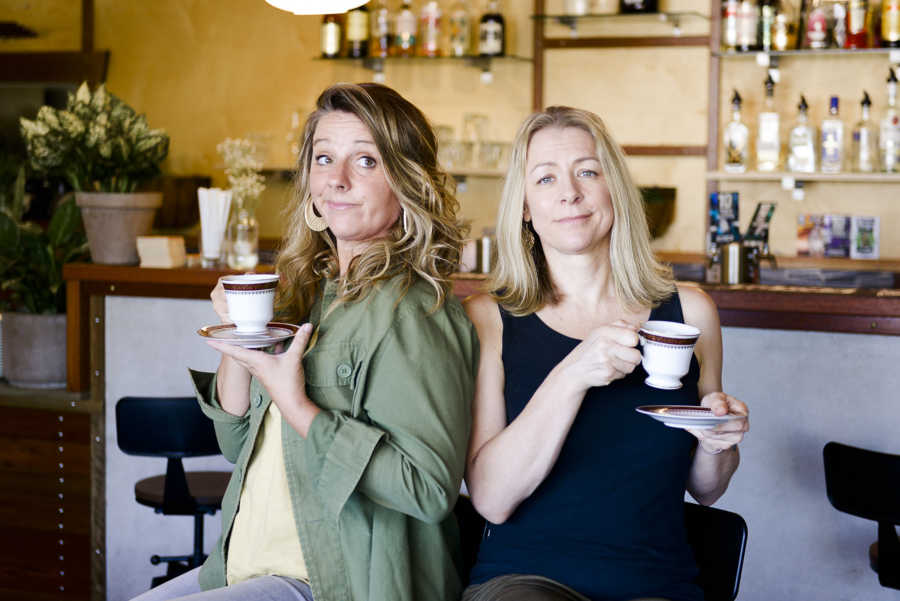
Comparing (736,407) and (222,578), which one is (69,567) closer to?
(222,578)

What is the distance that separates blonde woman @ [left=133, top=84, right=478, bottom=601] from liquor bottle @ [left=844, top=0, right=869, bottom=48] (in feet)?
10.8

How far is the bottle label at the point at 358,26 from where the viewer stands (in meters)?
5.15

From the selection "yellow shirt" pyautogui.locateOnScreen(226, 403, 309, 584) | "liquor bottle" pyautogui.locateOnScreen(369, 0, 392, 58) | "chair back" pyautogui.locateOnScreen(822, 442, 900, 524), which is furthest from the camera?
"liquor bottle" pyautogui.locateOnScreen(369, 0, 392, 58)

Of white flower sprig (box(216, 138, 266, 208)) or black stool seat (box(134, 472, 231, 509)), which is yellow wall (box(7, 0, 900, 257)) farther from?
black stool seat (box(134, 472, 231, 509))

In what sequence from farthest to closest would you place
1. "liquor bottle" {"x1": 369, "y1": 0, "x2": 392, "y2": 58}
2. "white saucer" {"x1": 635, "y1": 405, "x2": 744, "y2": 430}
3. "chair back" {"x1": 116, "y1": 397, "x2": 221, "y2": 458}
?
"liquor bottle" {"x1": 369, "y1": 0, "x2": 392, "y2": 58} → "chair back" {"x1": 116, "y1": 397, "x2": 221, "y2": 458} → "white saucer" {"x1": 635, "y1": 405, "x2": 744, "y2": 430}

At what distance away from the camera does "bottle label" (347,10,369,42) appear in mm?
5148

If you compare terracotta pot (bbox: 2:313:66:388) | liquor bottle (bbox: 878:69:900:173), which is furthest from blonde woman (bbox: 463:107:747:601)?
liquor bottle (bbox: 878:69:900:173)

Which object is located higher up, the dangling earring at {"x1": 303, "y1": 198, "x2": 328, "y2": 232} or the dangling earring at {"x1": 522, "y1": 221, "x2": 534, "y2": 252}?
the dangling earring at {"x1": 303, "y1": 198, "x2": 328, "y2": 232}

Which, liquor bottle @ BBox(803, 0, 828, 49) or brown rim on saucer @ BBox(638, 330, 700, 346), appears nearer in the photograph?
brown rim on saucer @ BBox(638, 330, 700, 346)

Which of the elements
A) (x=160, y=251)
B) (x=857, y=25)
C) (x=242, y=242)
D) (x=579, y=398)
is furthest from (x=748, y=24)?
(x=579, y=398)

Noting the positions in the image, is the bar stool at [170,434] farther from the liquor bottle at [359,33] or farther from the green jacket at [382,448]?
the liquor bottle at [359,33]

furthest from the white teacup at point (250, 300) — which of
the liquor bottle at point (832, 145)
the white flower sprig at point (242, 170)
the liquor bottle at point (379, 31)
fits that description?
the liquor bottle at point (379, 31)

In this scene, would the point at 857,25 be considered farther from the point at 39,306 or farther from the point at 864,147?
the point at 39,306

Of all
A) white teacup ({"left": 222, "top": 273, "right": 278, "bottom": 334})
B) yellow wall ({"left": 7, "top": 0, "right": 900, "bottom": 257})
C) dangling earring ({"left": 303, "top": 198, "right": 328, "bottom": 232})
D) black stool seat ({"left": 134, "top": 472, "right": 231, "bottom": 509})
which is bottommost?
black stool seat ({"left": 134, "top": 472, "right": 231, "bottom": 509})
